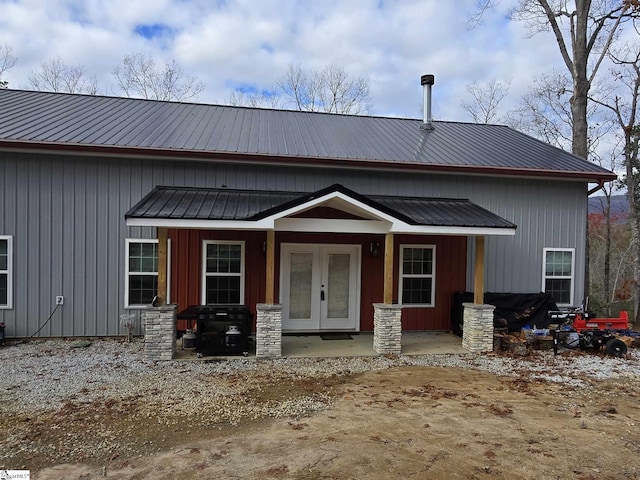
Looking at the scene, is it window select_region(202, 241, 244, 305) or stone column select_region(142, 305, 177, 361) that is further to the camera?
window select_region(202, 241, 244, 305)

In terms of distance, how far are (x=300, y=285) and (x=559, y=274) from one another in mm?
6379

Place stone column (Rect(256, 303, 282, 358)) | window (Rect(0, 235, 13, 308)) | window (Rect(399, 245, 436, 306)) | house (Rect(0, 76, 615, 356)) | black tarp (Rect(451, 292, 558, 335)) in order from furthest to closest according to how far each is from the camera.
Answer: window (Rect(399, 245, 436, 306))
black tarp (Rect(451, 292, 558, 335))
window (Rect(0, 235, 13, 308))
house (Rect(0, 76, 615, 356))
stone column (Rect(256, 303, 282, 358))

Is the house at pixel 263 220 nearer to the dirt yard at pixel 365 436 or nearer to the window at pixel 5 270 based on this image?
the window at pixel 5 270

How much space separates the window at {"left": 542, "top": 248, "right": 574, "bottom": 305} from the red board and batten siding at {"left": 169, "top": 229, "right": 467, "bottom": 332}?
2120 mm

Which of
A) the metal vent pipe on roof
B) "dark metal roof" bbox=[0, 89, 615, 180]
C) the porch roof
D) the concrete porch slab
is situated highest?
the metal vent pipe on roof

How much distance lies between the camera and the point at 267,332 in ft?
24.7

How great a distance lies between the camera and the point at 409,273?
997 cm

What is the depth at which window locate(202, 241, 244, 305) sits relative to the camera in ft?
29.9

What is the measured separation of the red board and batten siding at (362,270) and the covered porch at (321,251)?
23 millimetres

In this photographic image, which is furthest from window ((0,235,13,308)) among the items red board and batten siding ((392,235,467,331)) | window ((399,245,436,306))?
window ((399,245,436,306))

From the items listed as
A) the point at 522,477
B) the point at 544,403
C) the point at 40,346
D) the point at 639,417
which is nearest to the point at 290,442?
the point at 522,477

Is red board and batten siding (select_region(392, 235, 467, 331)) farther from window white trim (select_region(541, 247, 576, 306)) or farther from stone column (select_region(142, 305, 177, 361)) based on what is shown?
stone column (select_region(142, 305, 177, 361))

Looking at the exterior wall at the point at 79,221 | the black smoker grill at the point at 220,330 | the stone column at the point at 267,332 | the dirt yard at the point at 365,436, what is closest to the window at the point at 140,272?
the exterior wall at the point at 79,221

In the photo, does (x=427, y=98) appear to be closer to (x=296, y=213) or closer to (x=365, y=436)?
(x=296, y=213)
